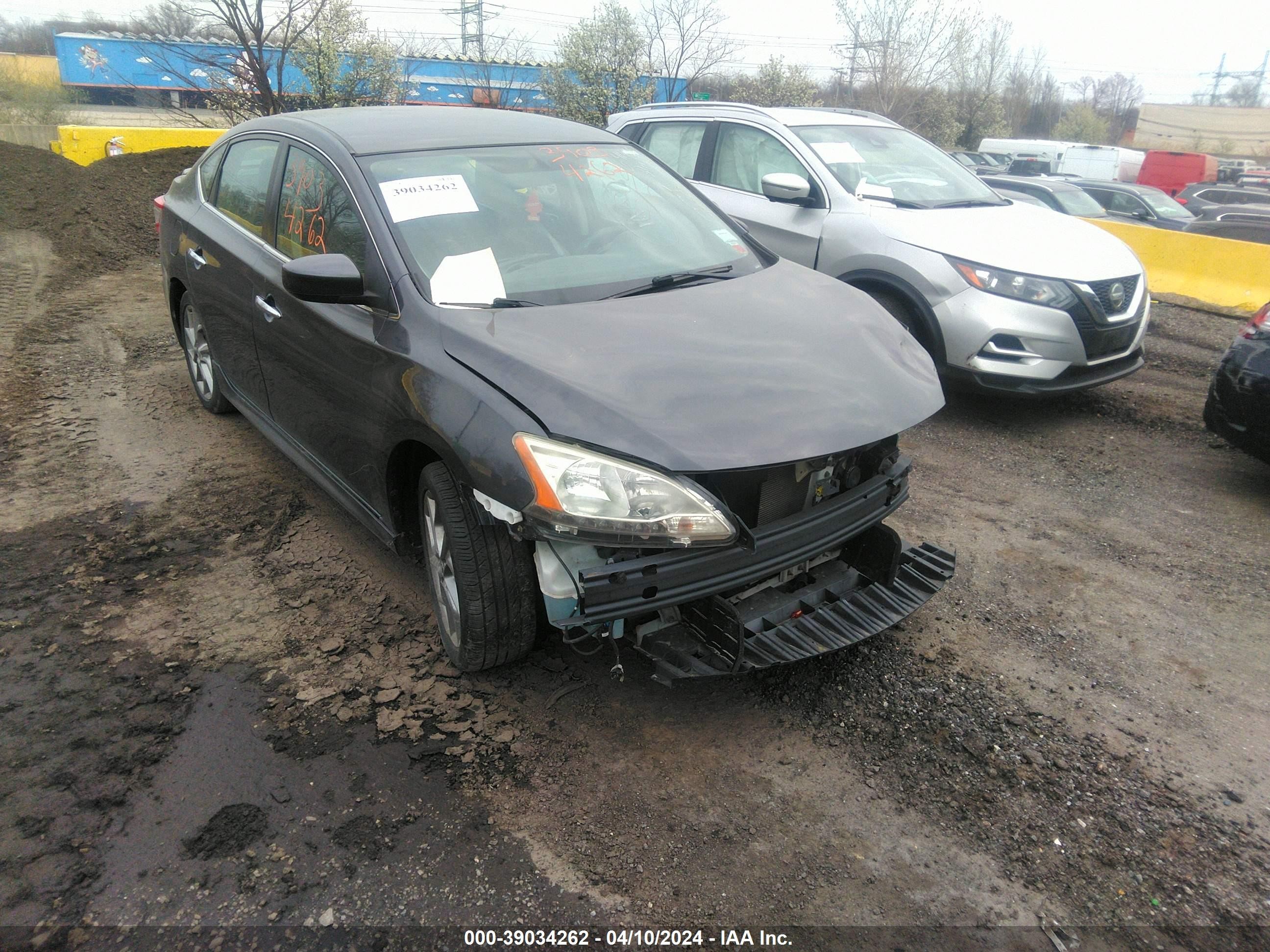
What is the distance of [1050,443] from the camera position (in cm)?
520

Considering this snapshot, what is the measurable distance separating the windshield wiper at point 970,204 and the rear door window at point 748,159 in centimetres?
93

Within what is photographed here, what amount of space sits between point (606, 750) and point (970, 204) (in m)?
4.97

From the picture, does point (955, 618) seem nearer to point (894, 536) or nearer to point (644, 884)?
point (894, 536)

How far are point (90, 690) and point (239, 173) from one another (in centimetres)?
269

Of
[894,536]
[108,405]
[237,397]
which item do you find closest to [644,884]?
[894,536]

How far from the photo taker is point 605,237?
3.45 metres

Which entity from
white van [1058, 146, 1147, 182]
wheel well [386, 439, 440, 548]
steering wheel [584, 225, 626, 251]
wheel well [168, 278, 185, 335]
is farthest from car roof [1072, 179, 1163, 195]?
wheel well [386, 439, 440, 548]

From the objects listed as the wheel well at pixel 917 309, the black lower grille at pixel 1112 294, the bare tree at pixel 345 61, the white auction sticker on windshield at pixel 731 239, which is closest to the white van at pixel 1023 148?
the bare tree at pixel 345 61

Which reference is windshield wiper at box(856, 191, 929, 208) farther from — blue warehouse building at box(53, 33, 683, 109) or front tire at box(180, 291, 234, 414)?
blue warehouse building at box(53, 33, 683, 109)

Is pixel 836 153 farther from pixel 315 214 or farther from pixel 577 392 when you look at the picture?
pixel 577 392

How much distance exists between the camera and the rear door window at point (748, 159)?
6109 millimetres

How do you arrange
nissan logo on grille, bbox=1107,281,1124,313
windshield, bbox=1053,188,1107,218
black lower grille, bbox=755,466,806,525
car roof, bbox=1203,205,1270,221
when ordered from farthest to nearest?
1. windshield, bbox=1053,188,1107,218
2. car roof, bbox=1203,205,1270,221
3. nissan logo on grille, bbox=1107,281,1124,313
4. black lower grille, bbox=755,466,806,525

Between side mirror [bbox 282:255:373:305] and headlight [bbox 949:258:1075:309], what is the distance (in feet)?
12.2

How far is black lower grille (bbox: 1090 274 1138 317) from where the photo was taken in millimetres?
5074
